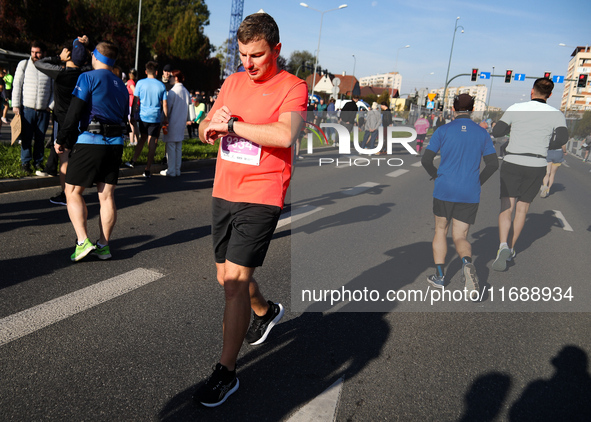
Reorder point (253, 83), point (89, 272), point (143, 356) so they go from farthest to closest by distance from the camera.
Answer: point (89, 272)
point (143, 356)
point (253, 83)

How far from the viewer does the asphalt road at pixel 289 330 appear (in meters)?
2.41

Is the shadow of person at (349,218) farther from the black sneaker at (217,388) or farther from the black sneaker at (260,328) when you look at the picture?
the black sneaker at (217,388)

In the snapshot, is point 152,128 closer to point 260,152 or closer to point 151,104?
point 151,104

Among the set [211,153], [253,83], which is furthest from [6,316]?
[211,153]

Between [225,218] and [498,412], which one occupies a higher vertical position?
[225,218]

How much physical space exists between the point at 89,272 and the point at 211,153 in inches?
338

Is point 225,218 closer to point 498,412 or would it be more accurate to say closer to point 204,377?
point 204,377

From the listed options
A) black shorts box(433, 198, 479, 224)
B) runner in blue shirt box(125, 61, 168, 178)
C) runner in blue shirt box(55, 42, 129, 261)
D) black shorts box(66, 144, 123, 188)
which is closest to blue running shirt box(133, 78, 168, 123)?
runner in blue shirt box(125, 61, 168, 178)

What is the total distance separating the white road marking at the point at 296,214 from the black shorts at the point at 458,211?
7.88 feet

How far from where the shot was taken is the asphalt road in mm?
2410

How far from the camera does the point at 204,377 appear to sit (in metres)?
2.57

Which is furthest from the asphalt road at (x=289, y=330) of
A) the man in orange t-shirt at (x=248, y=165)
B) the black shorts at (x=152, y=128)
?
the black shorts at (x=152, y=128)

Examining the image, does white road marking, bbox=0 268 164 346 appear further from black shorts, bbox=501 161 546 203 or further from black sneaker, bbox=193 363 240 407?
black shorts, bbox=501 161 546 203

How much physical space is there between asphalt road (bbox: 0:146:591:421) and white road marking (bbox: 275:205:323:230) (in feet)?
0.72
